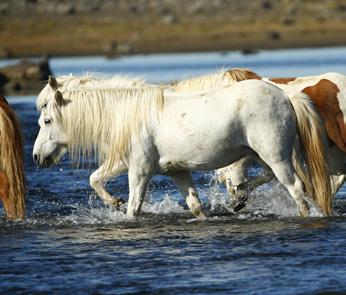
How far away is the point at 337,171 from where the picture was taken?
10922mm

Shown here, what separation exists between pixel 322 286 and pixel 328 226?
2.14 metres

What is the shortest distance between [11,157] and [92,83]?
1161mm

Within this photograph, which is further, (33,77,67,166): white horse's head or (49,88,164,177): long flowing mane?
(33,77,67,166): white horse's head

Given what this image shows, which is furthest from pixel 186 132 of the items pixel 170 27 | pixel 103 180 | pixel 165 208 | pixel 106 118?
pixel 170 27

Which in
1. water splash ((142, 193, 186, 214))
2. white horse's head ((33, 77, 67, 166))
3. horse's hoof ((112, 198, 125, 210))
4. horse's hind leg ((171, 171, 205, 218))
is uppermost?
white horse's head ((33, 77, 67, 166))

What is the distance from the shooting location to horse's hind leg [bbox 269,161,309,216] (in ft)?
33.3

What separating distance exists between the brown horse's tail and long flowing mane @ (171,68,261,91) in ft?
6.11

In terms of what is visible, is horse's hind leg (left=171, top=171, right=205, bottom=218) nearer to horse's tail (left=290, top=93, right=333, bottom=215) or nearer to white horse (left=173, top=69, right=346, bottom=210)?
white horse (left=173, top=69, right=346, bottom=210)

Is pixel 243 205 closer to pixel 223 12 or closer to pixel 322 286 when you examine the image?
pixel 322 286

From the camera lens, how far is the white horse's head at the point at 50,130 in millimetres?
10602

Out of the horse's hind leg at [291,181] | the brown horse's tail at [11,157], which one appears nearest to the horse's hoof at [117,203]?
the brown horse's tail at [11,157]

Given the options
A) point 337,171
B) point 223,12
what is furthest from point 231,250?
point 223,12

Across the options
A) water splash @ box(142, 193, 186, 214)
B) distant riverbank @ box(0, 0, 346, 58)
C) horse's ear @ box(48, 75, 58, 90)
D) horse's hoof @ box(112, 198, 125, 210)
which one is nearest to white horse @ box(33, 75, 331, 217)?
horse's ear @ box(48, 75, 58, 90)

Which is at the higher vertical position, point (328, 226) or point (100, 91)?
point (100, 91)
